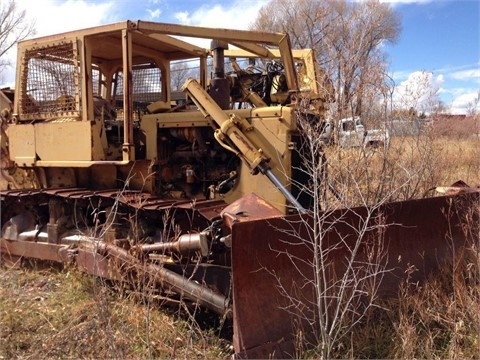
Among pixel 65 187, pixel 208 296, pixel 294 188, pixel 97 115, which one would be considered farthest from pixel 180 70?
pixel 208 296

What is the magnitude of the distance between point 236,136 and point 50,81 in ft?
7.79

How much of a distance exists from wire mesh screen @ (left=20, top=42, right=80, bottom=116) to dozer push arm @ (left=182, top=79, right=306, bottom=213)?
57.2 inches

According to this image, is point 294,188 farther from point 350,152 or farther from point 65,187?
point 65,187

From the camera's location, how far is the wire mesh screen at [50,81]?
5.24 metres

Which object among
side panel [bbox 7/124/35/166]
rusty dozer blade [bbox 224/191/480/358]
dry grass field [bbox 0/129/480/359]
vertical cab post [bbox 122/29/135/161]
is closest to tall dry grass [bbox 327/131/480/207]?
dry grass field [bbox 0/129/480/359]

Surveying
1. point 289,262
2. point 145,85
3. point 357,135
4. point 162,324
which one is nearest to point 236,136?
point 357,135

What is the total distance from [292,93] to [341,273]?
2694 millimetres

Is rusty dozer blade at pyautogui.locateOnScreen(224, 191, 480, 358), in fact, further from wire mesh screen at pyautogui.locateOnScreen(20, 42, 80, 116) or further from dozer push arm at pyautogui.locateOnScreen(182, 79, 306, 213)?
wire mesh screen at pyautogui.locateOnScreen(20, 42, 80, 116)

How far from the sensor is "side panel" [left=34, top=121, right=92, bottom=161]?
16.7 feet

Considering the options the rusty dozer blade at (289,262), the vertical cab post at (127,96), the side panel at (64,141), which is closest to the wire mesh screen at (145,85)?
the side panel at (64,141)

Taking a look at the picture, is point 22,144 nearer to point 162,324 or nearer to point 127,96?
point 127,96

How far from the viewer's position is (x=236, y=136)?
15.2ft

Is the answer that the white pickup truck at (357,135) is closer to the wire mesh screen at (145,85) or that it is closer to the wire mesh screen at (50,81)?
the wire mesh screen at (145,85)

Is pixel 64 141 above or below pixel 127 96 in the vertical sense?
below
